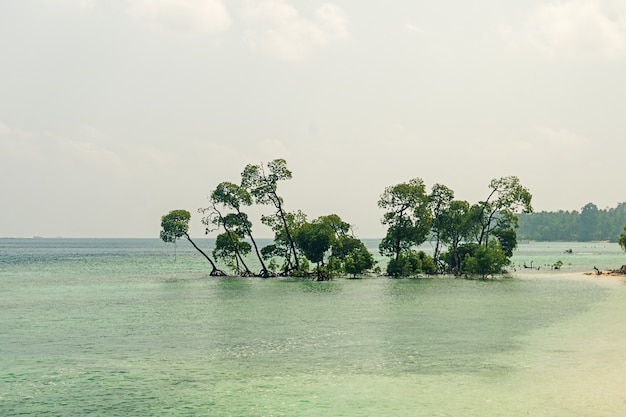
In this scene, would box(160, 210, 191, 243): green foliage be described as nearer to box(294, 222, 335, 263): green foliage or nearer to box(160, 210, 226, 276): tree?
box(160, 210, 226, 276): tree

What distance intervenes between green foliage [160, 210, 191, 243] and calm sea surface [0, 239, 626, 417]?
85.1 ft

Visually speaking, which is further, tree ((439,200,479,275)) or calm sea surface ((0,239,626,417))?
tree ((439,200,479,275))

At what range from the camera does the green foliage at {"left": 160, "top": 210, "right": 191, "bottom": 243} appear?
3568 inches

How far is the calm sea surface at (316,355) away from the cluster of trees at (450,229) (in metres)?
28.6

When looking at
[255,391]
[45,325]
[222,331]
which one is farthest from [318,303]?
[255,391]

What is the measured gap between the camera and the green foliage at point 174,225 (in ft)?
297

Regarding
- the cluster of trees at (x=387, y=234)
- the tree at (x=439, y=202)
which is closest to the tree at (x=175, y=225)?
the cluster of trees at (x=387, y=234)

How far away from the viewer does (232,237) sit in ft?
306

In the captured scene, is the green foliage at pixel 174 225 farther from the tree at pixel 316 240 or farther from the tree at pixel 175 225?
the tree at pixel 316 240

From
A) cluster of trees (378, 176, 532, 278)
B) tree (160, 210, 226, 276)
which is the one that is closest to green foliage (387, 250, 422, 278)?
cluster of trees (378, 176, 532, 278)

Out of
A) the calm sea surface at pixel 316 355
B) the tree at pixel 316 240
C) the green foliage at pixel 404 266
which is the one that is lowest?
the calm sea surface at pixel 316 355

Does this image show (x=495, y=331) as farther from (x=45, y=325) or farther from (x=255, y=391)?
(x=45, y=325)

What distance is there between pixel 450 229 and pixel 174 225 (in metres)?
43.6

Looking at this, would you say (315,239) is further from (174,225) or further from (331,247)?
(174,225)
